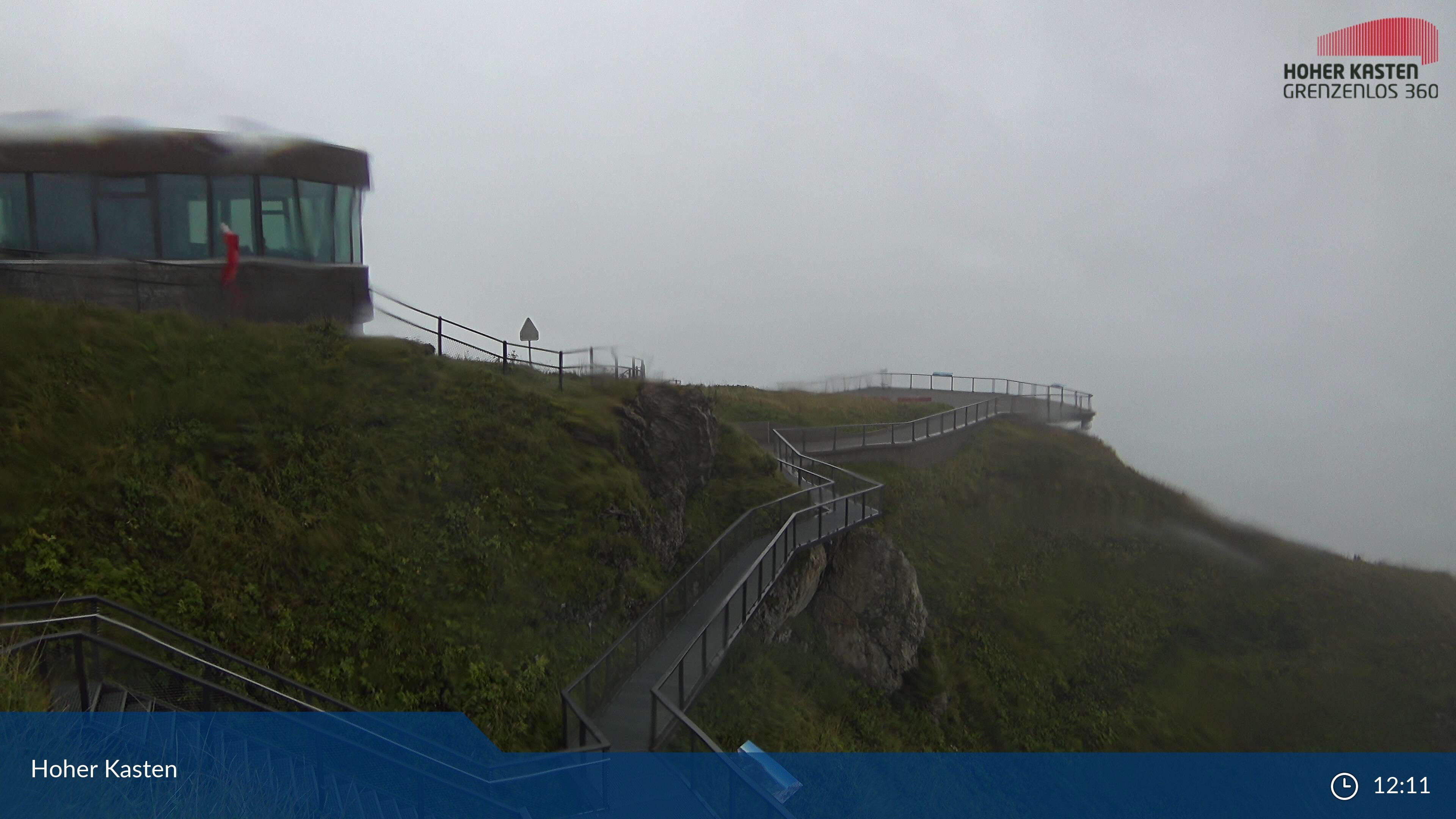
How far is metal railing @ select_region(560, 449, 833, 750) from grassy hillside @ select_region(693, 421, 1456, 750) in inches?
82.5

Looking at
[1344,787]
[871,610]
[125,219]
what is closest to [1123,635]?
[1344,787]

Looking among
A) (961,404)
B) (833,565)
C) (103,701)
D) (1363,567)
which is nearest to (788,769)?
(833,565)

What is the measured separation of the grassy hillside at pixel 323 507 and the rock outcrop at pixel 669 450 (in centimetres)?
53

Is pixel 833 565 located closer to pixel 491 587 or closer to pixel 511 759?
pixel 491 587

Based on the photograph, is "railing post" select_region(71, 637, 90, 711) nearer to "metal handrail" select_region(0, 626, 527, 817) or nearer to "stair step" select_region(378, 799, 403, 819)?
"metal handrail" select_region(0, 626, 527, 817)

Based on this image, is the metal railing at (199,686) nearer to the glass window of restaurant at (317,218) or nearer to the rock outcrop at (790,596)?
the rock outcrop at (790,596)

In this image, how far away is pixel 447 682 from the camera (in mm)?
10281

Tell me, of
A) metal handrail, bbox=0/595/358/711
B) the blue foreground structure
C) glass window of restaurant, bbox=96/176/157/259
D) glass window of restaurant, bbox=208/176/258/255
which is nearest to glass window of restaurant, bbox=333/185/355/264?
glass window of restaurant, bbox=208/176/258/255

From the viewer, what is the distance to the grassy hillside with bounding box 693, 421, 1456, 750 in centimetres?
1942

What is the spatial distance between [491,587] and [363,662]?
2049 millimetres

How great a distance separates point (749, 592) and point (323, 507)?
6653 millimetres

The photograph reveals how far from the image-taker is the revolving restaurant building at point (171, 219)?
1462 centimetres

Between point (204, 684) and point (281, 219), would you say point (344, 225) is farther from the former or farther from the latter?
point (204, 684)

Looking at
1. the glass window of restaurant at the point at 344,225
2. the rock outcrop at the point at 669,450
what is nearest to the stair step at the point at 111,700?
the rock outcrop at the point at 669,450
